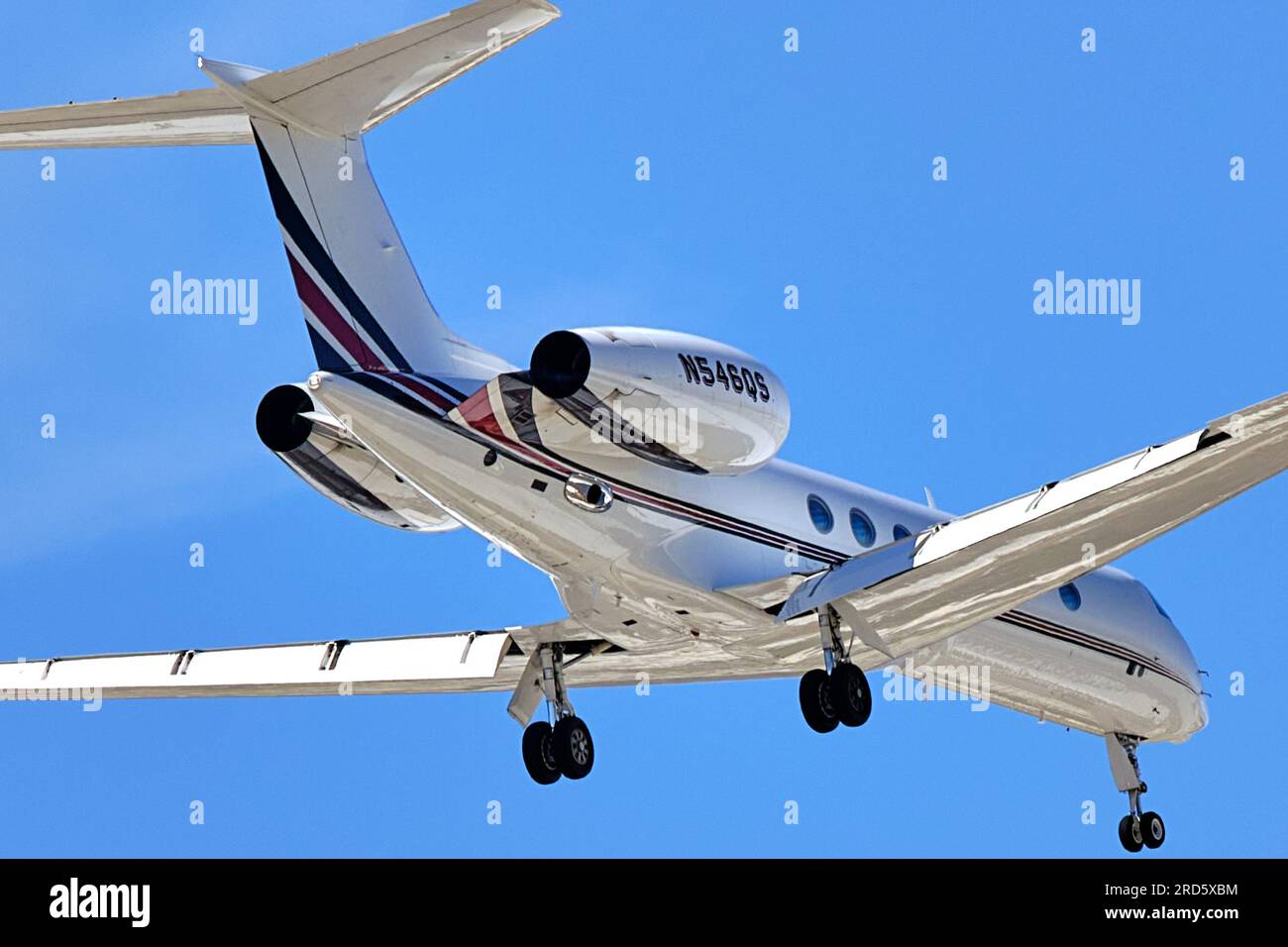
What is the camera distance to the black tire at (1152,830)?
23.1m

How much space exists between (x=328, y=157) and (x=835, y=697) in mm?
6381

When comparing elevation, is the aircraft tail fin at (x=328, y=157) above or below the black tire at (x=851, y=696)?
above

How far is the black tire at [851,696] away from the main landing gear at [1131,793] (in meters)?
5.97

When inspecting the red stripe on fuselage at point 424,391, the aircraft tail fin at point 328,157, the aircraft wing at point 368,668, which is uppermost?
the aircraft tail fin at point 328,157

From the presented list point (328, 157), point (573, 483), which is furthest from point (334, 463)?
point (328, 157)

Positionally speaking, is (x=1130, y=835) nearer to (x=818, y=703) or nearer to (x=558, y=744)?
(x=818, y=703)

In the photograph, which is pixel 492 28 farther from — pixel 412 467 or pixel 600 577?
pixel 600 577

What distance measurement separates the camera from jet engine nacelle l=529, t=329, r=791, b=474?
642 inches

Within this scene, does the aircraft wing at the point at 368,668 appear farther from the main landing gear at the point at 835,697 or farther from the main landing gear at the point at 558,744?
the main landing gear at the point at 835,697

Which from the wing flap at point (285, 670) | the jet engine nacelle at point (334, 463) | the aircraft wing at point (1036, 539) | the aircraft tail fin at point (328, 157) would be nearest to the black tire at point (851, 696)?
the aircraft wing at point (1036, 539)

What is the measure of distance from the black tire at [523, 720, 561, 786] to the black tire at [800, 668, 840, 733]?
2479 mm

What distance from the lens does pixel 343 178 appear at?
1819 centimetres
